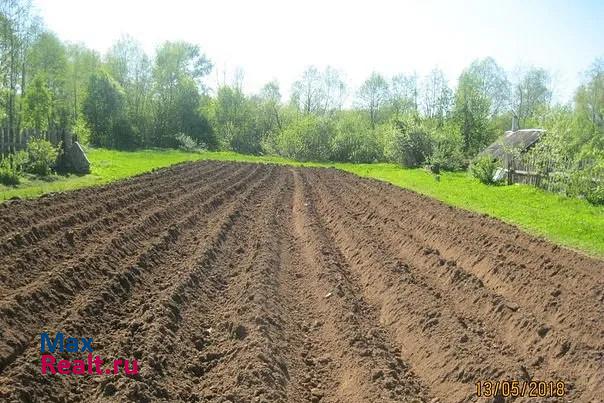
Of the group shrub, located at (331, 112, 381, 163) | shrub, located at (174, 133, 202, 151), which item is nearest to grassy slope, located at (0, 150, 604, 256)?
shrub, located at (174, 133, 202, 151)

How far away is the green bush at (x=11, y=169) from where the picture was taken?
59.3ft

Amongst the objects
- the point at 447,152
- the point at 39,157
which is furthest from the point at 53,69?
the point at 447,152

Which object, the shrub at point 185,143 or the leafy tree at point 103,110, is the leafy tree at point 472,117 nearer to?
the shrub at point 185,143

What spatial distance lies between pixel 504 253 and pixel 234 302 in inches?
244

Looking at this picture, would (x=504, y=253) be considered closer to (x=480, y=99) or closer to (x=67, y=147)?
(x=67, y=147)

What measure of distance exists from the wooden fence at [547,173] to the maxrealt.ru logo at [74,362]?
64.4 ft

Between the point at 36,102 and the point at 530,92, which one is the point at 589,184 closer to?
the point at 36,102

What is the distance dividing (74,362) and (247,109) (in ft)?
226

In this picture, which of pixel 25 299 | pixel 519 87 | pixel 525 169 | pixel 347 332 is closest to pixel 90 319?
A: pixel 25 299

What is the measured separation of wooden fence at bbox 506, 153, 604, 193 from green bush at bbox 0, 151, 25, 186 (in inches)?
845

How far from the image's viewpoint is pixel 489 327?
7641 mm

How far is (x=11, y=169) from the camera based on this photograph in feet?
61.4

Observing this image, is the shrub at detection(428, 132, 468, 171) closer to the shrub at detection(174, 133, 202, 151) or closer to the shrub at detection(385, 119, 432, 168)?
the shrub at detection(385, 119, 432, 168)

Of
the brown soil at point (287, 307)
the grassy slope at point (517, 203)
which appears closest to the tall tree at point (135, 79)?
the grassy slope at point (517, 203)
